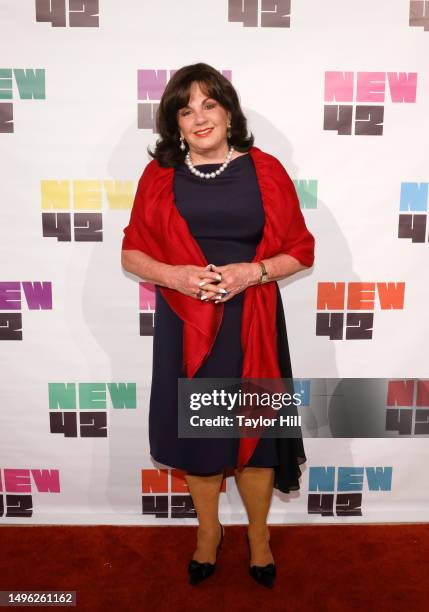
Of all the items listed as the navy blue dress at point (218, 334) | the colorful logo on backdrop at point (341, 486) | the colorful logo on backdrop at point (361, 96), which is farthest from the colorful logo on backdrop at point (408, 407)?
the colorful logo on backdrop at point (361, 96)

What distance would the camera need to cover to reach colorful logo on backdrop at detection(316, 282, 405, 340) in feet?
7.47

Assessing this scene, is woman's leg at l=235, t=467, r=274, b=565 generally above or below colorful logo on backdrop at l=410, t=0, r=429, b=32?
below

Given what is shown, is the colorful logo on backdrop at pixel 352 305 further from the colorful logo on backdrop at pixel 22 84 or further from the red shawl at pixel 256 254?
the colorful logo on backdrop at pixel 22 84

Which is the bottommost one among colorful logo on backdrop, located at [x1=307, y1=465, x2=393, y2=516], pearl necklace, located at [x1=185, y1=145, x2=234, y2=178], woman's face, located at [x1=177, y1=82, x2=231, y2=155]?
colorful logo on backdrop, located at [x1=307, y1=465, x2=393, y2=516]

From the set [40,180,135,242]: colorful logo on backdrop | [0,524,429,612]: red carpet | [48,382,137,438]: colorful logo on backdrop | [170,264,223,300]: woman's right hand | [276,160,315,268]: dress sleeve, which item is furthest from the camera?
[48,382,137,438]: colorful logo on backdrop

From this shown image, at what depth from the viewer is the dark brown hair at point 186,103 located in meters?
1.79

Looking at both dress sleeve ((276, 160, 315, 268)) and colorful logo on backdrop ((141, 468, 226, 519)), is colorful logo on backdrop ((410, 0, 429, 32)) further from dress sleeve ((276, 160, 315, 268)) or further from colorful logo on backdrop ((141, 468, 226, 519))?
colorful logo on backdrop ((141, 468, 226, 519))

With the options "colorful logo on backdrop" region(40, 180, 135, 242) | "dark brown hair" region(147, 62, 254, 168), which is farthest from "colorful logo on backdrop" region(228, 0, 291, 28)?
"colorful logo on backdrop" region(40, 180, 135, 242)

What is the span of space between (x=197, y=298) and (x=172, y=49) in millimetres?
890

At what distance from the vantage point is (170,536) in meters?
2.32

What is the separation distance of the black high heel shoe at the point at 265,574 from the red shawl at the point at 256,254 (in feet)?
1.28

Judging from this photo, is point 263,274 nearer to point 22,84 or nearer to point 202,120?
point 202,120

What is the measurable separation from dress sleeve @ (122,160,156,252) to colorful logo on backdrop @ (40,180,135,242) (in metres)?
0.28

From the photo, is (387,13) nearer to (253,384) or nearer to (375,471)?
(253,384)
